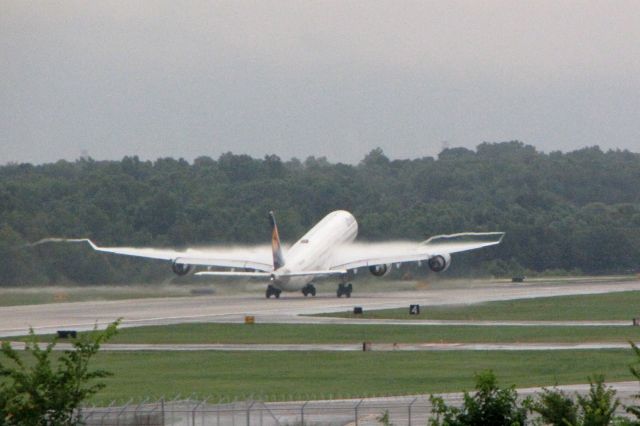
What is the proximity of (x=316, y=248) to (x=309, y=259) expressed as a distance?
273cm

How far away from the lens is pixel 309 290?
112562 millimetres

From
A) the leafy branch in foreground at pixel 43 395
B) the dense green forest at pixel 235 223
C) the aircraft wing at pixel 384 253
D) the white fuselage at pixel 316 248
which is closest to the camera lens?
the leafy branch in foreground at pixel 43 395

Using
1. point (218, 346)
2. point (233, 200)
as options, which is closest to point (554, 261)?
point (233, 200)

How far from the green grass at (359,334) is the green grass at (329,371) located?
7.26 meters

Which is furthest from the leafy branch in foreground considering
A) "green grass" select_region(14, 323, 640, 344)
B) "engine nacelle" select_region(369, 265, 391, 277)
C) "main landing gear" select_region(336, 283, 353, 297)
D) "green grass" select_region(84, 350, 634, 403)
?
"engine nacelle" select_region(369, 265, 391, 277)

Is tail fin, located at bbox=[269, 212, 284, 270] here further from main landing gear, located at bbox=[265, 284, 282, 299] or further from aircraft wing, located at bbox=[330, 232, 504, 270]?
aircraft wing, located at bbox=[330, 232, 504, 270]

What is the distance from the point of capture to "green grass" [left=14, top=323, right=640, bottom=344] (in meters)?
73.6

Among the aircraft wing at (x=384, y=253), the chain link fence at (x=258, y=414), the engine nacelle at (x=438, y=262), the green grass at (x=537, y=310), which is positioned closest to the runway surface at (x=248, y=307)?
the engine nacelle at (x=438, y=262)

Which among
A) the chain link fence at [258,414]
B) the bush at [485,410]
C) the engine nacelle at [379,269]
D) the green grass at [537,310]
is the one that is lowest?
the chain link fence at [258,414]

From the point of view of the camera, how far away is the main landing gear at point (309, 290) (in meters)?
112

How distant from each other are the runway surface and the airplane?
1.90m

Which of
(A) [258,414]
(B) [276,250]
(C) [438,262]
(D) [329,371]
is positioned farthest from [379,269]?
(A) [258,414]

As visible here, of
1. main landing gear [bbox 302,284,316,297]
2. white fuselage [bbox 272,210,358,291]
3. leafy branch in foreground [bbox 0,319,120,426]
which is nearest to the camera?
leafy branch in foreground [bbox 0,319,120,426]

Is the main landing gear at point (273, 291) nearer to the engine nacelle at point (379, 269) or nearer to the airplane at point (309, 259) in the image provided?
the airplane at point (309, 259)
